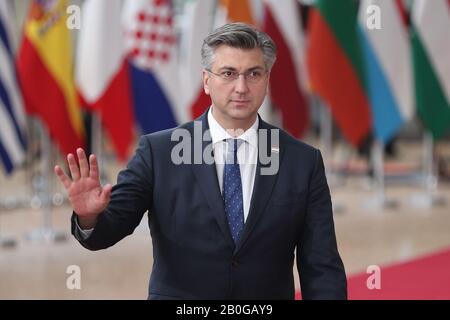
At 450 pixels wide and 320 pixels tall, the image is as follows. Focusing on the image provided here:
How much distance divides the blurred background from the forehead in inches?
131

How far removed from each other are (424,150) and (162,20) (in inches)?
365

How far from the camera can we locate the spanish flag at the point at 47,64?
25.3 ft

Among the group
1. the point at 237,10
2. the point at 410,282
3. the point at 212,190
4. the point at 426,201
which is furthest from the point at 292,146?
the point at 426,201

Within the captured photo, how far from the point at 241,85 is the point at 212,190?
290mm

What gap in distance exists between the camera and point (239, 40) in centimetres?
230

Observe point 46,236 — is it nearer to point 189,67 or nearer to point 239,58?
point 189,67

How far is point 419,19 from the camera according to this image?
877 cm

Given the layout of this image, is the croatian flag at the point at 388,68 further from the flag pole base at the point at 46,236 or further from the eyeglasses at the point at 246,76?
the eyeglasses at the point at 246,76

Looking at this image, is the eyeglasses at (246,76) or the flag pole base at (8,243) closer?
the eyeglasses at (246,76)

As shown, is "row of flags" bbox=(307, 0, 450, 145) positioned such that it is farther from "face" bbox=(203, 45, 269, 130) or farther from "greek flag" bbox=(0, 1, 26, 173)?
"face" bbox=(203, 45, 269, 130)

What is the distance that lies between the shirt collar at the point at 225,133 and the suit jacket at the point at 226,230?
0.03 meters

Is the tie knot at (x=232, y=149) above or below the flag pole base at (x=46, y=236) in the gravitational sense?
above

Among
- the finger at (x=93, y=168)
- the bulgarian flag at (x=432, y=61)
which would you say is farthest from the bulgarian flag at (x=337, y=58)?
the finger at (x=93, y=168)
